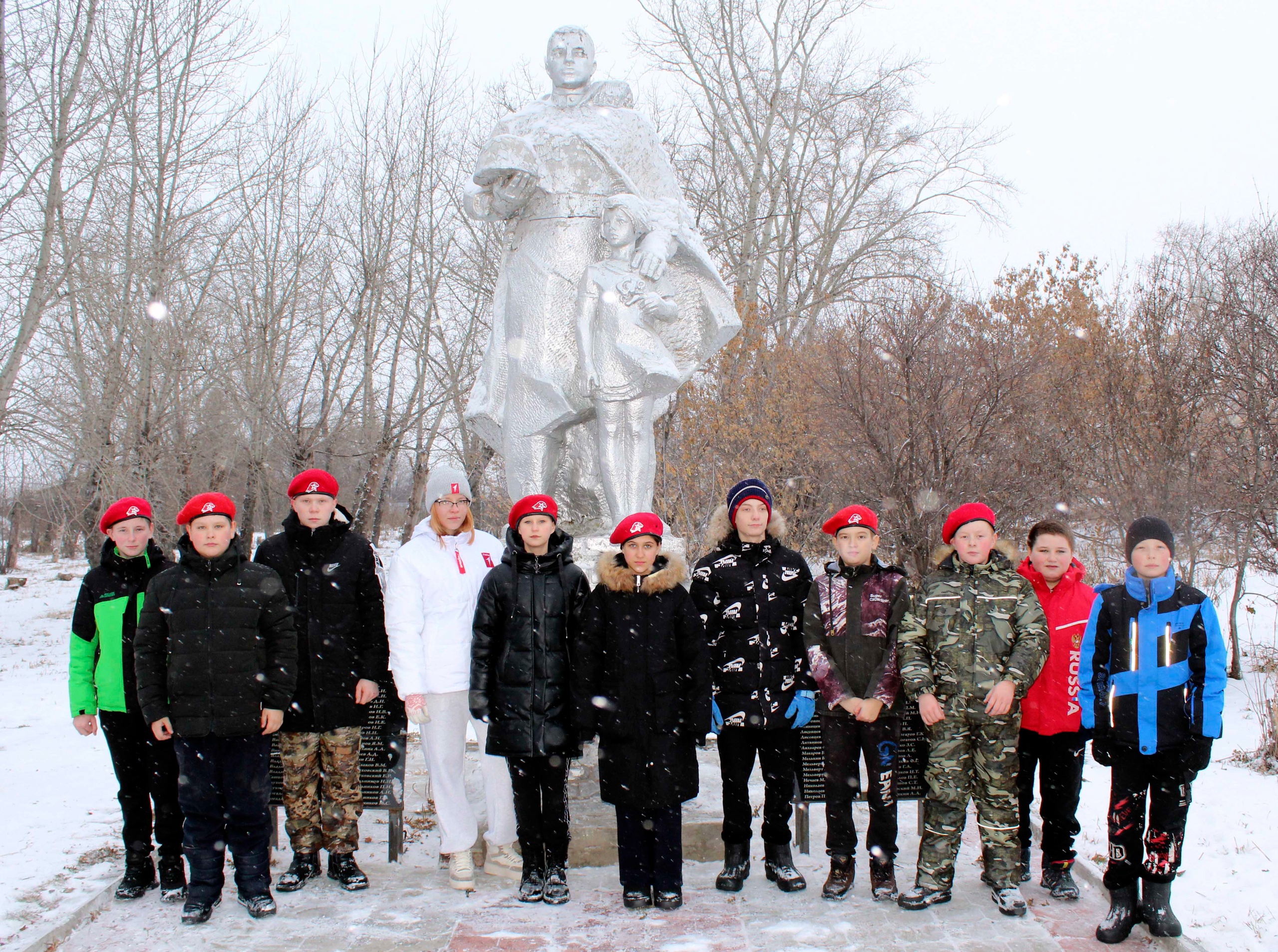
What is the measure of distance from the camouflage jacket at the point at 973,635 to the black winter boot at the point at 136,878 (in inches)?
116


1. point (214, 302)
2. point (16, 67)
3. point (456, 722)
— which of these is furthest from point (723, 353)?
point (456, 722)

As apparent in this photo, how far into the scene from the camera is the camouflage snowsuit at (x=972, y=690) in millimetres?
3453

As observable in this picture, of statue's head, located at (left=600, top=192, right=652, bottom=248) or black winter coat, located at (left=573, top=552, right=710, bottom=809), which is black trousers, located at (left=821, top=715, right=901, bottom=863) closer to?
black winter coat, located at (left=573, top=552, right=710, bottom=809)

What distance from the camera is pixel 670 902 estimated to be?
11.4 ft

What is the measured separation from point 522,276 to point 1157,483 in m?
8.00

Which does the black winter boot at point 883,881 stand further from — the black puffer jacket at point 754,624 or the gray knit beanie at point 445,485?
the gray knit beanie at point 445,485

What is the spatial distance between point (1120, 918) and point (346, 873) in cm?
279

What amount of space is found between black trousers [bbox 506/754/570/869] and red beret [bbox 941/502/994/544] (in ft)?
5.46

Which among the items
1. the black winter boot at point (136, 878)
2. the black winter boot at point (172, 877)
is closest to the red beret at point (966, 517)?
the black winter boot at point (172, 877)

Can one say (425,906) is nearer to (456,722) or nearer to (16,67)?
(456,722)

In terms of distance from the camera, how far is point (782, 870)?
3680 millimetres

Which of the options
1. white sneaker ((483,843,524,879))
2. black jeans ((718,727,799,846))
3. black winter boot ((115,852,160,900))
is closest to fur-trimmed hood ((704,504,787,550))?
black jeans ((718,727,799,846))

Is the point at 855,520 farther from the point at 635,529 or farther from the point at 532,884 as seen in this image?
the point at 532,884

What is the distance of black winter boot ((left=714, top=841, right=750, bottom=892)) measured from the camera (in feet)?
12.0
